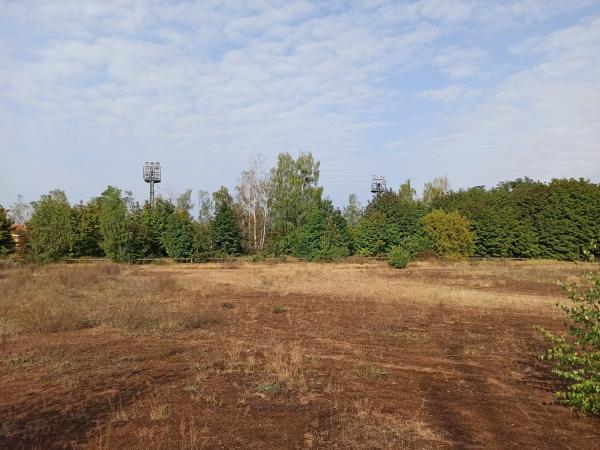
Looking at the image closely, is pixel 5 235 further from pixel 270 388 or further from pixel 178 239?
pixel 270 388

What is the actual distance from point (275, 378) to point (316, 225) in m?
46.6

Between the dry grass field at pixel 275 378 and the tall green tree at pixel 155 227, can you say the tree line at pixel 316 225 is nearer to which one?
the tall green tree at pixel 155 227

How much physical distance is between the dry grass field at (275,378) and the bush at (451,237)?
3646 cm

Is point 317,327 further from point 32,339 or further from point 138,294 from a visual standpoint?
point 138,294

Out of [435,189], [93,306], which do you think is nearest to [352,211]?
[435,189]

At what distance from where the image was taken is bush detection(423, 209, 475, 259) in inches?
2139

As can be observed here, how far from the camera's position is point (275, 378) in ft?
28.1

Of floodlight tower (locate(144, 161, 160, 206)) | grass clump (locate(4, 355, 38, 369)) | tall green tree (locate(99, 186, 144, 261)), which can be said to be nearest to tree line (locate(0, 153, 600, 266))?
tall green tree (locate(99, 186, 144, 261))

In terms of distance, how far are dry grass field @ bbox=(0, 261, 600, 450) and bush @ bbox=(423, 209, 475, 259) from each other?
36.5m

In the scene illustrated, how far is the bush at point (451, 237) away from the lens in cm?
5432

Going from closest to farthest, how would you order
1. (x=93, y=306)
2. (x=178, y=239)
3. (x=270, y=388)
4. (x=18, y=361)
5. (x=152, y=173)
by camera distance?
(x=270, y=388), (x=18, y=361), (x=93, y=306), (x=178, y=239), (x=152, y=173)

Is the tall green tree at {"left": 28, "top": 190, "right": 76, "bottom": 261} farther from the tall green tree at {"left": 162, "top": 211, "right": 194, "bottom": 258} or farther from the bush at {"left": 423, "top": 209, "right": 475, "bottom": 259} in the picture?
the bush at {"left": 423, "top": 209, "right": 475, "bottom": 259}

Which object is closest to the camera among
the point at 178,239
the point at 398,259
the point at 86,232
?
the point at 398,259

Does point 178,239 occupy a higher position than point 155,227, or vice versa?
point 155,227
